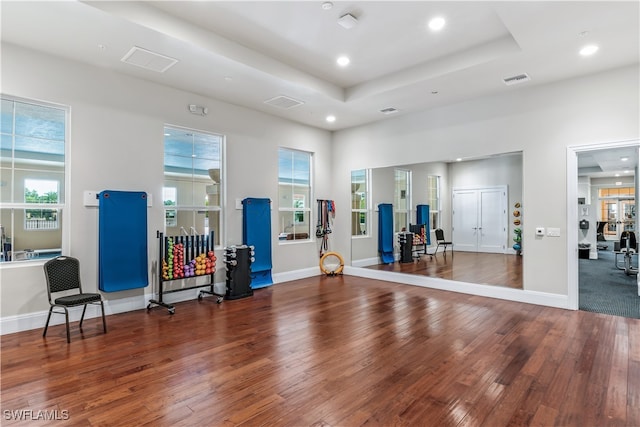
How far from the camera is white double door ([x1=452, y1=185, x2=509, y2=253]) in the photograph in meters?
5.86

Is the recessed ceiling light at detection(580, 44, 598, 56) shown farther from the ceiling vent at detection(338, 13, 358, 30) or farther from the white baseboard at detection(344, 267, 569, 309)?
the white baseboard at detection(344, 267, 569, 309)

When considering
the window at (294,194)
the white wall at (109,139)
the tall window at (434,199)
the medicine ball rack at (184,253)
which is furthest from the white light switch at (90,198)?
the tall window at (434,199)

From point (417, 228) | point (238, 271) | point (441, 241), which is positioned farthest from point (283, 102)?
point (441, 241)

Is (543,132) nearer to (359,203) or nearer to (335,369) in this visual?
(359,203)

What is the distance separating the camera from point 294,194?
23.2ft

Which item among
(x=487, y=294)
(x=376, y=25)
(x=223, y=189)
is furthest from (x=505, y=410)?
(x=223, y=189)

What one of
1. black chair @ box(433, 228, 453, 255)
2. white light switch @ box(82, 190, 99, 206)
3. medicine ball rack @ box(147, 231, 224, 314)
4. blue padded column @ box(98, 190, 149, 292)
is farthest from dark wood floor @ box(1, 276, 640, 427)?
black chair @ box(433, 228, 453, 255)

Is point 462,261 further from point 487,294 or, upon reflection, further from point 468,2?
point 468,2

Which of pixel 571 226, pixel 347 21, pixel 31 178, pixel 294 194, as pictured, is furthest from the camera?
pixel 294 194

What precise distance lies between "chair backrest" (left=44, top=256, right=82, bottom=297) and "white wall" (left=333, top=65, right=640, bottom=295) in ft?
18.2

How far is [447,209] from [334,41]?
12.1 feet

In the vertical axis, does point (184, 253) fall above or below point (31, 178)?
below

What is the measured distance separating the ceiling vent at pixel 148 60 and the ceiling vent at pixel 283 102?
171 cm

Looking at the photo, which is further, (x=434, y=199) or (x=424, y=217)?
(x=424, y=217)
